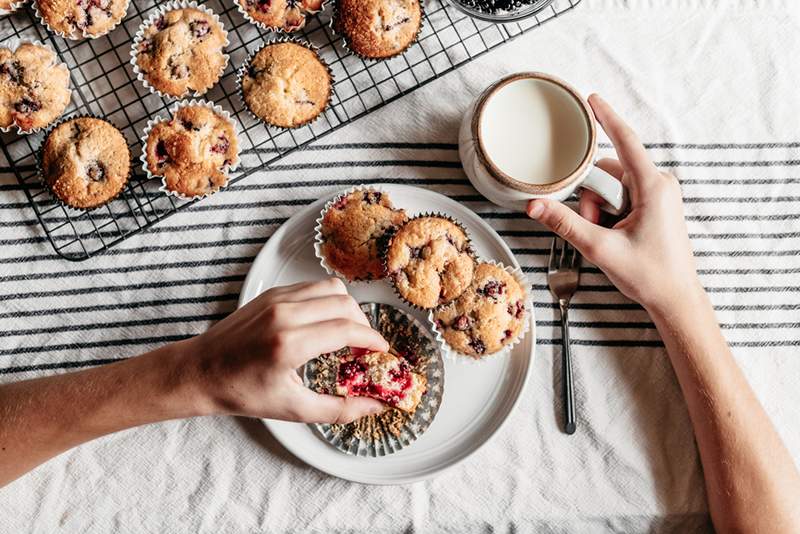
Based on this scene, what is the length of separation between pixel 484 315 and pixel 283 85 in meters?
1.02

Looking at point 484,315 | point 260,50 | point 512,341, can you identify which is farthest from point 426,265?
point 260,50

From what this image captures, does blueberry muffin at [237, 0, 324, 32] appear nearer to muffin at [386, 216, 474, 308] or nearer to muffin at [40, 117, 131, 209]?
muffin at [40, 117, 131, 209]

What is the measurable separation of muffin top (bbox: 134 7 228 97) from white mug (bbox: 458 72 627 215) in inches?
35.6

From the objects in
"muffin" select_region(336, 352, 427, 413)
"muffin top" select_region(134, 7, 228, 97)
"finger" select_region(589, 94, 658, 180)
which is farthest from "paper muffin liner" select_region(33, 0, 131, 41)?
"finger" select_region(589, 94, 658, 180)

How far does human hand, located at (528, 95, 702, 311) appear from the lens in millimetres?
2545

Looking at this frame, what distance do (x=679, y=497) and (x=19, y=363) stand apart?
2338 millimetres

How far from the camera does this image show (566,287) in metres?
2.72

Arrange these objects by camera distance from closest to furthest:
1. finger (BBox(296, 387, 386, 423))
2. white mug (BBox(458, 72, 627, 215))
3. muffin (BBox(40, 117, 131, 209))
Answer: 1. finger (BBox(296, 387, 386, 423))
2. white mug (BBox(458, 72, 627, 215))
3. muffin (BBox(40, 117, 131, 209))

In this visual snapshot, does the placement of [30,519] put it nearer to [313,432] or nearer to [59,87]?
[313,432]

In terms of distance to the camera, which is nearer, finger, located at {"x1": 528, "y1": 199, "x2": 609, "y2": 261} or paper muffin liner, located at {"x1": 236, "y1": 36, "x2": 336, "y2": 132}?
finger, located at {"x1": 528, "y1": 199, "x2": 609, "y2": 261}

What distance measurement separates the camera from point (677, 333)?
265 centimetres

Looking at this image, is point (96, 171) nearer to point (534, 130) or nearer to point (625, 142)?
point (534, 130)

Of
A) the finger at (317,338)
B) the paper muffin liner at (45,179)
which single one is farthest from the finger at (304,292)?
the paper muffin liner at (45,179)

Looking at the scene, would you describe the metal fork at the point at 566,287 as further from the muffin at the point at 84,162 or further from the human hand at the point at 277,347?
the muffin at the point at 84,162
